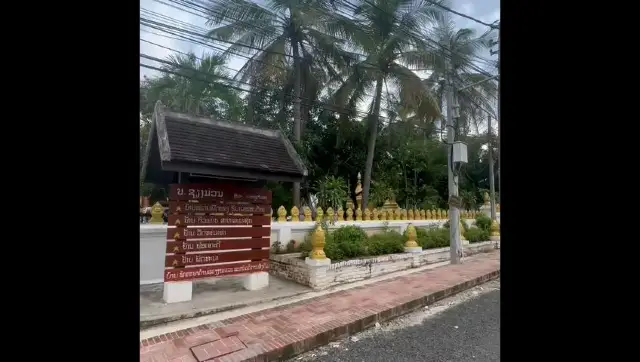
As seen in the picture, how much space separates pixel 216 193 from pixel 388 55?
763 cm

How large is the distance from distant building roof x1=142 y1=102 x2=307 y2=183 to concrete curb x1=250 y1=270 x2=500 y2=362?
7.57 feet

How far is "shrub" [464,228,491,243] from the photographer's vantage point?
9.90 metres

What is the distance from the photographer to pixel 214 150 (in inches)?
182

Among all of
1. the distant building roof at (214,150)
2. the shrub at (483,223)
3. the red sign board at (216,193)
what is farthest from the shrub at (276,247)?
the shrub at (483,223)

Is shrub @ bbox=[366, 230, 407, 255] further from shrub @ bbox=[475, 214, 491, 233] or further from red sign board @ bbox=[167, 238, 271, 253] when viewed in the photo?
shrub @ bbox=[475, 214, 491, 233]

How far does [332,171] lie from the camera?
12211 mm

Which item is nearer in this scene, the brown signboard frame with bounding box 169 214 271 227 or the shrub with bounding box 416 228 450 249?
the brown signboard frame with bounding box 169 214 271 227

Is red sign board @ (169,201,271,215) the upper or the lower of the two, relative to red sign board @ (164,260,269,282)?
upper

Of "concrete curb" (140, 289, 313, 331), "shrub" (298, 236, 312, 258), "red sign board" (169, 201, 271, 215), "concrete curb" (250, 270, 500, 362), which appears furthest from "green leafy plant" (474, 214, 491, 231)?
"concrete curb" (140, 289, 313, 331)

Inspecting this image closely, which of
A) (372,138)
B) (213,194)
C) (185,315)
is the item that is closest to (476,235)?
(372,138)

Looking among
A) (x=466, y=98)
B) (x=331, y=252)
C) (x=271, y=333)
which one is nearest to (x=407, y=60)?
(x=466, y=98)

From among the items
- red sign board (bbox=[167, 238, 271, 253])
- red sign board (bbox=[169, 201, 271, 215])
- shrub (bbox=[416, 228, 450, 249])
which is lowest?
shrub (bbox=[416, 228, 450, 249])
